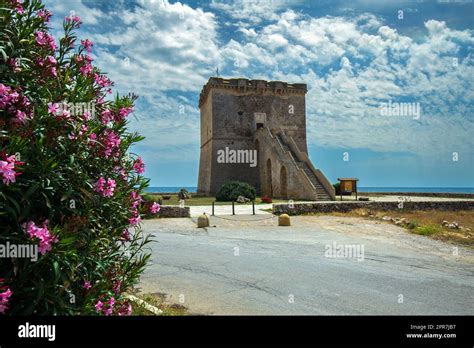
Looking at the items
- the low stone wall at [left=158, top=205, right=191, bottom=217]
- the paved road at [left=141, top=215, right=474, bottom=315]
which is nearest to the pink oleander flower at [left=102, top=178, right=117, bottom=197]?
the paved road at [left=141, top=215, right=474, bottom=315]

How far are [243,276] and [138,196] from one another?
3596mm

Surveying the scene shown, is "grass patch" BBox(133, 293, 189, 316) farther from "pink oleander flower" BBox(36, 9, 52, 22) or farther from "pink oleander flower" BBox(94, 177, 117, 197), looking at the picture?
"pink oleander flower" BBox(36, 9, 52, 22)

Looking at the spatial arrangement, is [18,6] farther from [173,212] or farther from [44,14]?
[173,212]

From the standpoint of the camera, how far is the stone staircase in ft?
76.3

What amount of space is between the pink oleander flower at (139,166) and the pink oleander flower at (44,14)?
1432 millimetres

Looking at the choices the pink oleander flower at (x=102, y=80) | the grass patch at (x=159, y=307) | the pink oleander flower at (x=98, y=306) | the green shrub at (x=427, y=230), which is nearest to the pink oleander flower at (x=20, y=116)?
the pink oleander flower at (x=102, y=80)

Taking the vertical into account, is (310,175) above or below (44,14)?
below

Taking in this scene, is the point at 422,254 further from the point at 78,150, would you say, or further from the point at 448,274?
the point at 78,150

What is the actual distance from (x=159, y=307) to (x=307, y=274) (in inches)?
120

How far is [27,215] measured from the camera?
2.30 meters

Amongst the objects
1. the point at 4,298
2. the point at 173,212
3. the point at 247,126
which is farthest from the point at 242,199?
the point at 4,298

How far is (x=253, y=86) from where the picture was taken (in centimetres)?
3444
